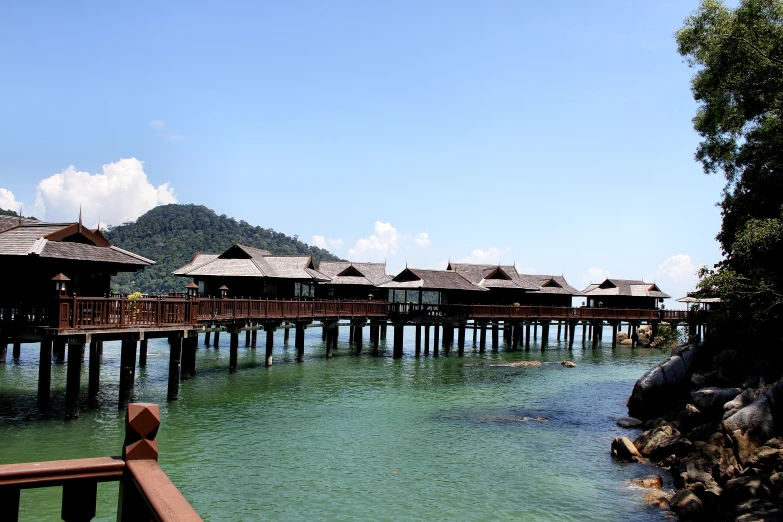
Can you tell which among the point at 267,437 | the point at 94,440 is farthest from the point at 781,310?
the point at 94,440

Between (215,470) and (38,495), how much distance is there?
14.7 ft

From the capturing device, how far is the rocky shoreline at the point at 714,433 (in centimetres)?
1534

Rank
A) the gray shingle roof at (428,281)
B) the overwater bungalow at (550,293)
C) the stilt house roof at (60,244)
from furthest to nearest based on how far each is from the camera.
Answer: the overwater bungalow at (550,293)
the gray shingle roof at (428,281)
the stilt house roof at (60,244)

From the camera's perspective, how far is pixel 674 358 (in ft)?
87.9

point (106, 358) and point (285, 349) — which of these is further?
point (285, 349)

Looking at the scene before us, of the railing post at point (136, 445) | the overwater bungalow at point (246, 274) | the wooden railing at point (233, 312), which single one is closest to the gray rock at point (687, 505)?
the wooden railing at point (233, 312)

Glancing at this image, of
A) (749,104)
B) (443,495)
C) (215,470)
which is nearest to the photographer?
(443,495)

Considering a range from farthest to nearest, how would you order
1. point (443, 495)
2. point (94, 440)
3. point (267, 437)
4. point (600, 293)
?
1. point (600, 293)
2. point (267, 437)
3. point (94, 440)
4. point (443, 495)

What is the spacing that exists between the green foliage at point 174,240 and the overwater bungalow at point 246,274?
264ft

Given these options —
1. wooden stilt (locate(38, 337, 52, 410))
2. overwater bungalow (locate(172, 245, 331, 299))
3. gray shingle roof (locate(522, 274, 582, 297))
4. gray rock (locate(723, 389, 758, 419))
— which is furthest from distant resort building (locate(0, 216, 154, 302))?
→ gray shingle roof (locate(522, 274, 582, 297))

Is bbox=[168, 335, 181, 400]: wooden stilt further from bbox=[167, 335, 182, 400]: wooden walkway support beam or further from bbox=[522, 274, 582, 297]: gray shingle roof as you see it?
bbox=[522, 274, 582, 297]: gray shingle roof

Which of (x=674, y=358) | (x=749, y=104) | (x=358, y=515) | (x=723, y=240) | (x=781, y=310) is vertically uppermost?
(x=749, y=104)

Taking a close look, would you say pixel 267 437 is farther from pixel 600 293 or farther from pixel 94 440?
pixel 600 293

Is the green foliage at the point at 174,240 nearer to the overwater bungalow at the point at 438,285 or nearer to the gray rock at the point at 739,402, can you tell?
the overwater bungalow at the point at 438,285
